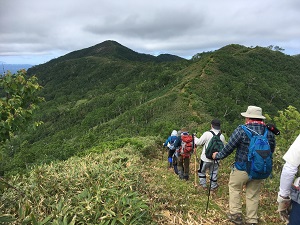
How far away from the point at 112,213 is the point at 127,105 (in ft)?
199

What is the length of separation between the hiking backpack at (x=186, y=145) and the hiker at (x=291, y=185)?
12.9ft

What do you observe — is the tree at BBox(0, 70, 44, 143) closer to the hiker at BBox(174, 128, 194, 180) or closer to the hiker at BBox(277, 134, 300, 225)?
the hiker at BBox(277, 134, 300, 225)

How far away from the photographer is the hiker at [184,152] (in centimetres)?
704

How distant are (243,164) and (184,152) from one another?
2.66 metres

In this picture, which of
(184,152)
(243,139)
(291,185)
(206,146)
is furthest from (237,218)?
(184,152)

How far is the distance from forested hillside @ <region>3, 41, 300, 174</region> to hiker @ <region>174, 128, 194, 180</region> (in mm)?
3993

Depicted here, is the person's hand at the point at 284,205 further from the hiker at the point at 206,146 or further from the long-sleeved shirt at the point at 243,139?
the hiker at the point at 206,146

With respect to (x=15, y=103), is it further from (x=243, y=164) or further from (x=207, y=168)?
(x=207, y=168)

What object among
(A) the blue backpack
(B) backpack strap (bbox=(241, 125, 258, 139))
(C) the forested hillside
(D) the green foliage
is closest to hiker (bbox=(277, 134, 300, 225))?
(A) the blue backpack

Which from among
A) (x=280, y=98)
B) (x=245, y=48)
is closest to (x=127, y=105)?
(x=280, y=98)

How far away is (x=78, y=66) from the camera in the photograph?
6235 inches

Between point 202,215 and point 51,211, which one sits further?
point 202,215

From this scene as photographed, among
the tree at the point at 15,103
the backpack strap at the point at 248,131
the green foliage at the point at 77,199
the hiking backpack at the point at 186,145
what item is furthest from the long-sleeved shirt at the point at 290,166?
the hiking backpack at the point at 186,145

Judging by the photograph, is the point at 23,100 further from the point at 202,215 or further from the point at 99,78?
the point at 99,78
